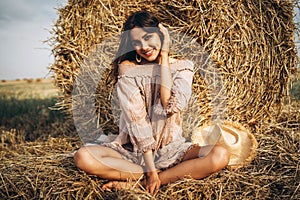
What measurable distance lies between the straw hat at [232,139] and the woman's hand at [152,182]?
522 millimetres

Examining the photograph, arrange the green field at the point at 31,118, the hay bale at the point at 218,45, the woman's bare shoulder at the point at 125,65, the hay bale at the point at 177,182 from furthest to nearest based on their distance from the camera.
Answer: the green field at the point at 31,118, the hay bale at the point at 218,45, the woman's bare shoulder at the point at 125,65, the hay bale at the point at 177,182

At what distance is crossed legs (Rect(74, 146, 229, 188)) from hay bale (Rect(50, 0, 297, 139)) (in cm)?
54

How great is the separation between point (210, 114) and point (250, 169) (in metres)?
0.50

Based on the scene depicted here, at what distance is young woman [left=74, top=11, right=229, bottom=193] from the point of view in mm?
1691

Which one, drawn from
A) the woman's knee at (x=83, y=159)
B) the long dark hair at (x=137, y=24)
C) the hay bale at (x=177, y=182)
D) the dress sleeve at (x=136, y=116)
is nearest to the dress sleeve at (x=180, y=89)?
the dress sleeve at (x=136, y=116)

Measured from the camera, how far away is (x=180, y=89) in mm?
1799

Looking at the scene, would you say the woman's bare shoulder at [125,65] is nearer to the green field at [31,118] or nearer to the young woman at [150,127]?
the young woman at [150,127]

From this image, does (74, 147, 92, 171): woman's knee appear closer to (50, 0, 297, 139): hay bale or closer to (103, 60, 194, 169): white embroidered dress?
(103, 60, 194, 169): white embroidered dress

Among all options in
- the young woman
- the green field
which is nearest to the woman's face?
the young woman

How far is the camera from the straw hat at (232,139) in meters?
1.99

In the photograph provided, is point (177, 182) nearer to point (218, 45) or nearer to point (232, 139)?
point (232, 139)

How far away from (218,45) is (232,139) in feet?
2.15

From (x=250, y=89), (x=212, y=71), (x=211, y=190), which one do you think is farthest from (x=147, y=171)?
(x=250, y=89)

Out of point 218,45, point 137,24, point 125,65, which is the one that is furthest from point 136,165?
point 218,45
